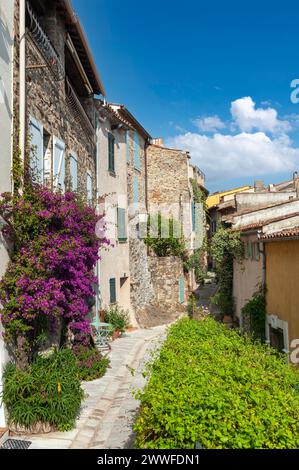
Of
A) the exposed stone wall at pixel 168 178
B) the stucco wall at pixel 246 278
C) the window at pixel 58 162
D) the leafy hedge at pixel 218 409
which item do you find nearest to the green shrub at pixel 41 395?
the leafy hedge at pixel 218 409

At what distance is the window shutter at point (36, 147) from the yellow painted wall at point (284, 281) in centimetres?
546

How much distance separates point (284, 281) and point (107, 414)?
→ 16.2 ft

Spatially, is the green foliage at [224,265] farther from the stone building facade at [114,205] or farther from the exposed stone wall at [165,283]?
the exposed stone wall at [165,283]

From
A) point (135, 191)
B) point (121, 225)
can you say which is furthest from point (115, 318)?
point (135, 191)

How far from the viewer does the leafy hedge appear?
11.9 ft

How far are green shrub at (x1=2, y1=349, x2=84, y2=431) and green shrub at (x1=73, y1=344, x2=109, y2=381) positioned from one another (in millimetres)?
2643

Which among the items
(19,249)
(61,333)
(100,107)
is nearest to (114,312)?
(61,333)

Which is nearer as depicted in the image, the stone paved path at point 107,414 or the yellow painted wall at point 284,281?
the stone paved path at point 107,414

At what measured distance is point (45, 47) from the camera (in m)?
8.84

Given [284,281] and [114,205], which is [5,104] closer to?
[284,281]

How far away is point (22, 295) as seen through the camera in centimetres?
630

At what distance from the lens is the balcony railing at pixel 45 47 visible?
8.11 metres

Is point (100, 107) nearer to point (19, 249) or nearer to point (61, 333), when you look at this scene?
point (61, 333)
